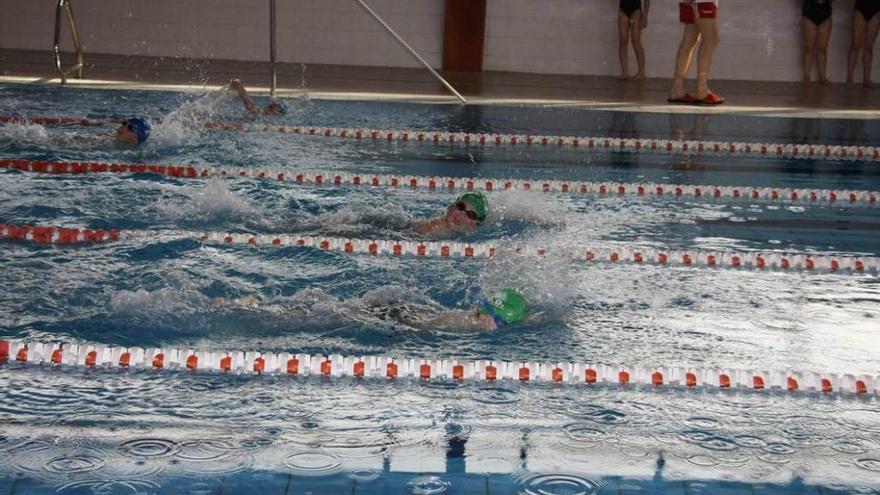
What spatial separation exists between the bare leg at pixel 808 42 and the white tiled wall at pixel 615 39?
0.88 feet

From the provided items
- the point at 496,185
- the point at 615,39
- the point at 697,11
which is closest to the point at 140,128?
the point at 496,185

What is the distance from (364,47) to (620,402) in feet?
32.3

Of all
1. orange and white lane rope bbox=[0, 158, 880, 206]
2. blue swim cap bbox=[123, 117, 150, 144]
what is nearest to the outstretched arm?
blue swim cap bbox=[123, 117, 150, 144]

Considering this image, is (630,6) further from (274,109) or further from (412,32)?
(274,109)

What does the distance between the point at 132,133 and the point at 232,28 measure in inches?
239

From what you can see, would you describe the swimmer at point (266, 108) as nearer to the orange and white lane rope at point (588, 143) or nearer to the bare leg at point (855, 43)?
the orange and white lane rope at point (588, 143)

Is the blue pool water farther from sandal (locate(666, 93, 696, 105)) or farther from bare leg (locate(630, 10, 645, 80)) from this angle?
bare leg (locate(630, 10, 645, 80))

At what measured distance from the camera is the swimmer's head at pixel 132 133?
7.26 metres

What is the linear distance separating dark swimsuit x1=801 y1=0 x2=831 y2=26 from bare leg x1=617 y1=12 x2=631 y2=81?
76.6 inches

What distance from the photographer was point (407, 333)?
171 inches

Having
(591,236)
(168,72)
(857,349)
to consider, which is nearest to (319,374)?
(857,349)

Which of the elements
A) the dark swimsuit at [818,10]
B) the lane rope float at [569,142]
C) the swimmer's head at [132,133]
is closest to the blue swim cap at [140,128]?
the swimmer's head at [132,133]

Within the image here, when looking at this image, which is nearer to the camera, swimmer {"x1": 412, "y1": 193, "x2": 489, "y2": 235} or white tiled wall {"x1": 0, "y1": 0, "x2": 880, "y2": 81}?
swimmer {"x1": 412, "y1": 193, "x2": 489, "y2": 235}

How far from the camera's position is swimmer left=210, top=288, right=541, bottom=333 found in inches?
168
